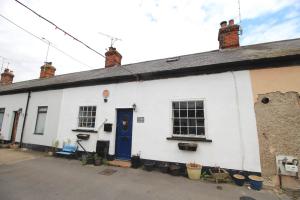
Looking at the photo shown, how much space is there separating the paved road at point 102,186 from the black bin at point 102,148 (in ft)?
4.19

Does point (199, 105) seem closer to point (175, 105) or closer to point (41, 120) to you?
point (175, 105)

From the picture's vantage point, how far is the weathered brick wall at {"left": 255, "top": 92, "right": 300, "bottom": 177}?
519 cm

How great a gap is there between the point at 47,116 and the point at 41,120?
0.91 m

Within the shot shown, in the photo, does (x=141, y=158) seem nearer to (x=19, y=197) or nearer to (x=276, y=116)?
(x=19, y=197)

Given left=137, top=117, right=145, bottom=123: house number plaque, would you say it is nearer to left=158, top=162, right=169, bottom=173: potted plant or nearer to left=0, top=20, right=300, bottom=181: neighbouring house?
left=0, top=20, right=300, bottom=181: neighbouring house

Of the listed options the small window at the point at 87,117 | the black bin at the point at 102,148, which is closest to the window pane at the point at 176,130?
the black bin at the point at 102,148

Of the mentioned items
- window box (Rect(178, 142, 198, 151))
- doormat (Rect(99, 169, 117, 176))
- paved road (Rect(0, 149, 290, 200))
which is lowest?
paved road (Rect(0, 149, 290, 200))

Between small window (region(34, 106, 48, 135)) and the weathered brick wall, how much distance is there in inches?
455

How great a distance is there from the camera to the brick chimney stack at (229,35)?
28.8 feet

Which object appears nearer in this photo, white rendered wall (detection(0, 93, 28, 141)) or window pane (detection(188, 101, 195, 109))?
window pane (detection(188, 101, 195, 109))

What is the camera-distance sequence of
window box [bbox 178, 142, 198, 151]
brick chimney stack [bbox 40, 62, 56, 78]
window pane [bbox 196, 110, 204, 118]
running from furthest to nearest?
brick chimney stack [bbox 40, 62, 56, 78] → window pane [bbox 196, 110, 204, 118] → window box [bbox 178, 142, 198, 151]

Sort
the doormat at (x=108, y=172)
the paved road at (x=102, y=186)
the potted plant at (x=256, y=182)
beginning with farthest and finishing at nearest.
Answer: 1. the doormat at (x=108, y=172)
2. the potted plant at (x=256, y=182)
3. the paved road at (x=102, y=186)

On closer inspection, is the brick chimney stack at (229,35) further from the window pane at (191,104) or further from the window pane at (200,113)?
the window pane at (200,113)

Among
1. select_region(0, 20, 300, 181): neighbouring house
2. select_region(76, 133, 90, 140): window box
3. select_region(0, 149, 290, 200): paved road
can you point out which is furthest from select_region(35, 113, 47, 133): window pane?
select_region(0, 149, 290, 200): paved road
